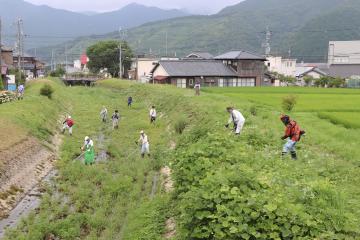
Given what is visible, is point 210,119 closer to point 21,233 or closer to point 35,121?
point 35,121

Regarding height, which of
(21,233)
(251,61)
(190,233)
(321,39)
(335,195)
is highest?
(321,39)

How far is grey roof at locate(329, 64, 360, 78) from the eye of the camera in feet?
339

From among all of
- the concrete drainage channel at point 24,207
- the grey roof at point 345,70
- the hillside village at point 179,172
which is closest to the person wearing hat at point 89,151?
the hillside village at point 179,172

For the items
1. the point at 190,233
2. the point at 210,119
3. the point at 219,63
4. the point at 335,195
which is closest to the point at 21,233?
the point at 190,233

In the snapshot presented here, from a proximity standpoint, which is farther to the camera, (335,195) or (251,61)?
(251,61)

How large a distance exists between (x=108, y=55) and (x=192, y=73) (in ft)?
113

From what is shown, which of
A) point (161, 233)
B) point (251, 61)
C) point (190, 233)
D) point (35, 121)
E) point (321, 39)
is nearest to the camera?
point (190, 233)

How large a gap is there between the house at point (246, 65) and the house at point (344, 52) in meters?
54.1

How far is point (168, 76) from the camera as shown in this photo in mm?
73875

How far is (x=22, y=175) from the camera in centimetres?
2211

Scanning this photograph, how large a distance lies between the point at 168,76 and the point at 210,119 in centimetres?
4611

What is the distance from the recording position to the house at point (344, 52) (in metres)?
126

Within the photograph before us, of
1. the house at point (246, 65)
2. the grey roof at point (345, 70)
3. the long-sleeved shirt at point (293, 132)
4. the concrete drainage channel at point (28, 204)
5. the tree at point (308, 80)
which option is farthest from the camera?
the grey roof at point (345, 70)

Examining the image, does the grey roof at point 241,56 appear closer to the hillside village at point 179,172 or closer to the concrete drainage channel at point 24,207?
the hillside village at point 179,172
